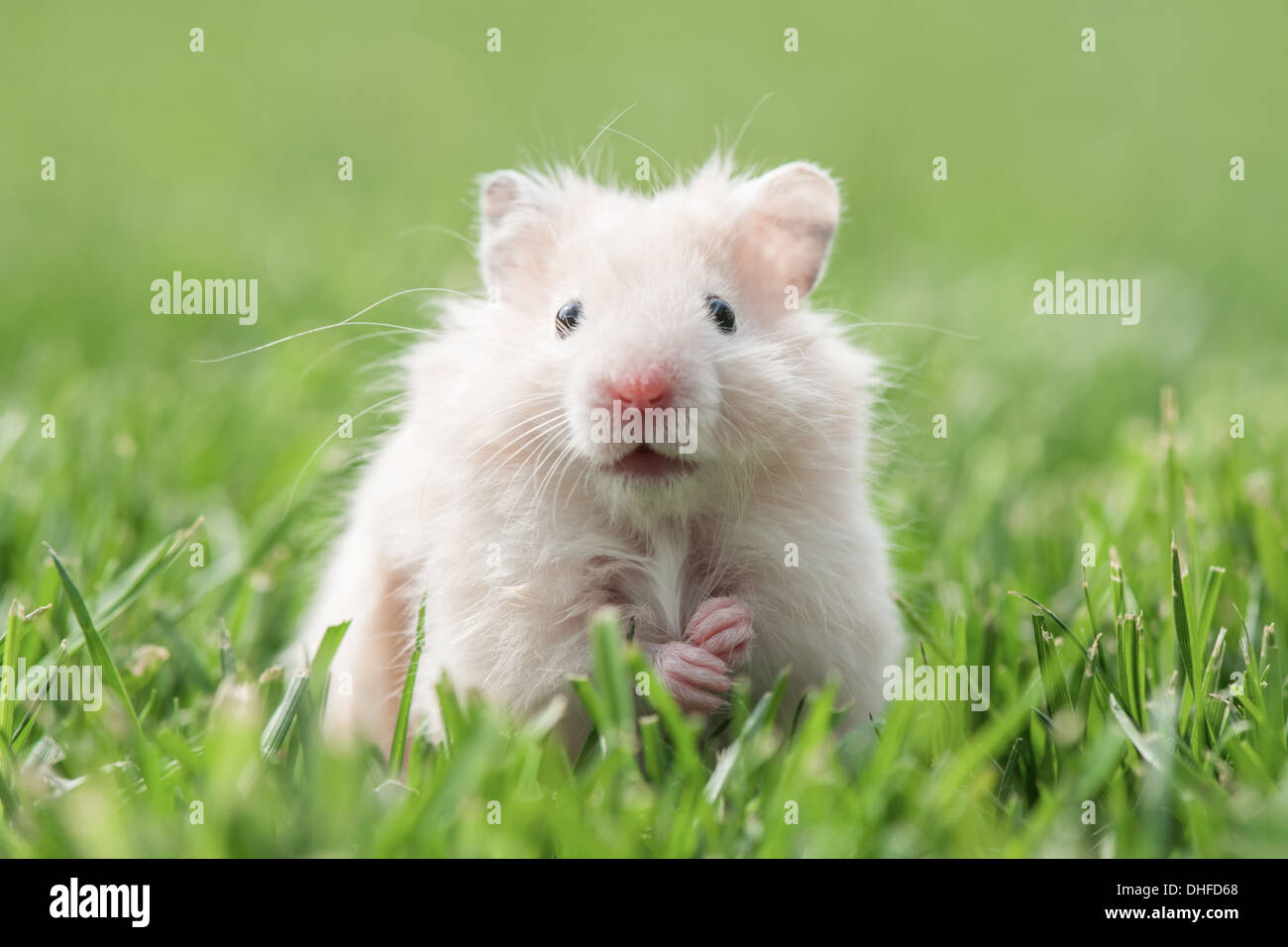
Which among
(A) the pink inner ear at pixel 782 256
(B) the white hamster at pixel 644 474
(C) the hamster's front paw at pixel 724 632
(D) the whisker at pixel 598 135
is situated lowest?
(C) the hamster's front paw at pixel 724 632

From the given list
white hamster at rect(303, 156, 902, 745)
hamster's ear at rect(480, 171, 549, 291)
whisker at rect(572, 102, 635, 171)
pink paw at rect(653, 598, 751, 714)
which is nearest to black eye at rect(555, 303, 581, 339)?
white hamster at rect(303, 156, 902, 745)

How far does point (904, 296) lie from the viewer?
27.1 feet

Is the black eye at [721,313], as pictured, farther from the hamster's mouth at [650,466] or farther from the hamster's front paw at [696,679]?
the hamster's front paw at [696,679]

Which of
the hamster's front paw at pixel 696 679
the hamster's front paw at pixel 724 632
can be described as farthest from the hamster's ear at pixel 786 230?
the hamster's front paw at pixel 696 679

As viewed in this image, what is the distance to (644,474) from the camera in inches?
119

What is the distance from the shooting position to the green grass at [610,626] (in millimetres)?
2566

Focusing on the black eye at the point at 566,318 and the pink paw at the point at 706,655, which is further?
the black eye at the point at 566,318

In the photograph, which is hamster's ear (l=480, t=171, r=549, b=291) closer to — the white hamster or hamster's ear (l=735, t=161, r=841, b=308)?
the white hamster
